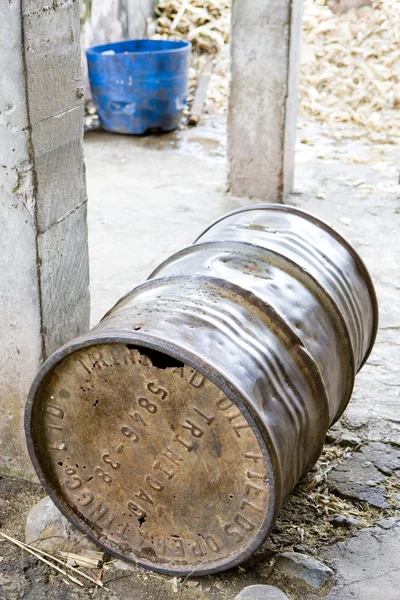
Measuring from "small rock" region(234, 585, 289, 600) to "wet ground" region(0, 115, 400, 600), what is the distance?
0.39 feet

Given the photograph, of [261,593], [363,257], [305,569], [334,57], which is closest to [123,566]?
[261,593]

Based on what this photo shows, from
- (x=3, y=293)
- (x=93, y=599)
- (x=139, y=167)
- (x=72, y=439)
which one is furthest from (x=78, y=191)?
→ (x=139, y=167)

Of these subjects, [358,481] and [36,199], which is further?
[358,481]

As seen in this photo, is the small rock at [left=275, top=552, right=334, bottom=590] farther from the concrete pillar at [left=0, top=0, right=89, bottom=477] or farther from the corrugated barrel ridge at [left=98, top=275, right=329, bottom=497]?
the concrete pillar at [left=0, top=0, right=89, bottom=477]

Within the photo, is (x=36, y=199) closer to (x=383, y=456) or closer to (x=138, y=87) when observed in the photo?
(x=383, y=456)

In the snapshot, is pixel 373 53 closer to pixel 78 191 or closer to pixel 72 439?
pixel 78 191

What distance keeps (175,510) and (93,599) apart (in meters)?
0.47

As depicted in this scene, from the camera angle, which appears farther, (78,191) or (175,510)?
(78,191)

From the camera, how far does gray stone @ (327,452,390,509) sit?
3.65 metres

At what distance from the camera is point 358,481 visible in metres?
3.76

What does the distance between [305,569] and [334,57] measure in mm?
9631

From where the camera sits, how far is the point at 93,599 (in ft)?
9.95

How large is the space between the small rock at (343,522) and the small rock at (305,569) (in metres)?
0.29

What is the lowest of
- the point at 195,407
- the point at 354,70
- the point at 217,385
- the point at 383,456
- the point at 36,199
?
the point at 383,456
